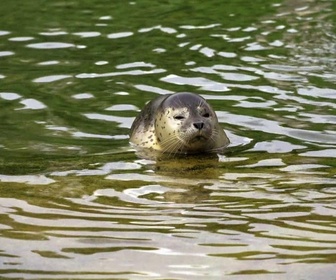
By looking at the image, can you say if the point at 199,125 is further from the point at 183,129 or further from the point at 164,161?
the point at 164,161

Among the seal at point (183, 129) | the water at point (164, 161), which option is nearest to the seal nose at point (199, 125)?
the seal at point (183, 129)

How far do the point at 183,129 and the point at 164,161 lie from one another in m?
0.42

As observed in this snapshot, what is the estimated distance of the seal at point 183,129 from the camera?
400 inches

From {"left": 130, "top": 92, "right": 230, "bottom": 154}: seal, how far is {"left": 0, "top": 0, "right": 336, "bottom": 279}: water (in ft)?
0.76

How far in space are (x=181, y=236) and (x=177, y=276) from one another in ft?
2.16

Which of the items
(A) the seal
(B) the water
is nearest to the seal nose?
(A) the seal

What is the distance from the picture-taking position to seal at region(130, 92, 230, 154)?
10.1 m

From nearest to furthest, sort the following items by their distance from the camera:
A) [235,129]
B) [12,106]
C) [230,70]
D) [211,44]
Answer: [235,129] < [12,106] < [230,70] < [211,44]

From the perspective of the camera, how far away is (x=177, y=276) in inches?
250

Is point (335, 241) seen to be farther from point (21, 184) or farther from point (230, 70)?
point (230, 70)

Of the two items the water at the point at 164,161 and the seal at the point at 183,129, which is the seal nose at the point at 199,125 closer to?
the seal at the point at 183,129

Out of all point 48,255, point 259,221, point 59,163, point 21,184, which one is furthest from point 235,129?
point 48,255

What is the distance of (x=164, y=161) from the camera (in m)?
9.95

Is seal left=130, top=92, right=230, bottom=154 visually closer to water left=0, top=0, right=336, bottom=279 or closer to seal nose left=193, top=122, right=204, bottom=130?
seal nose left=193, top=122, right=204, bottom=130
